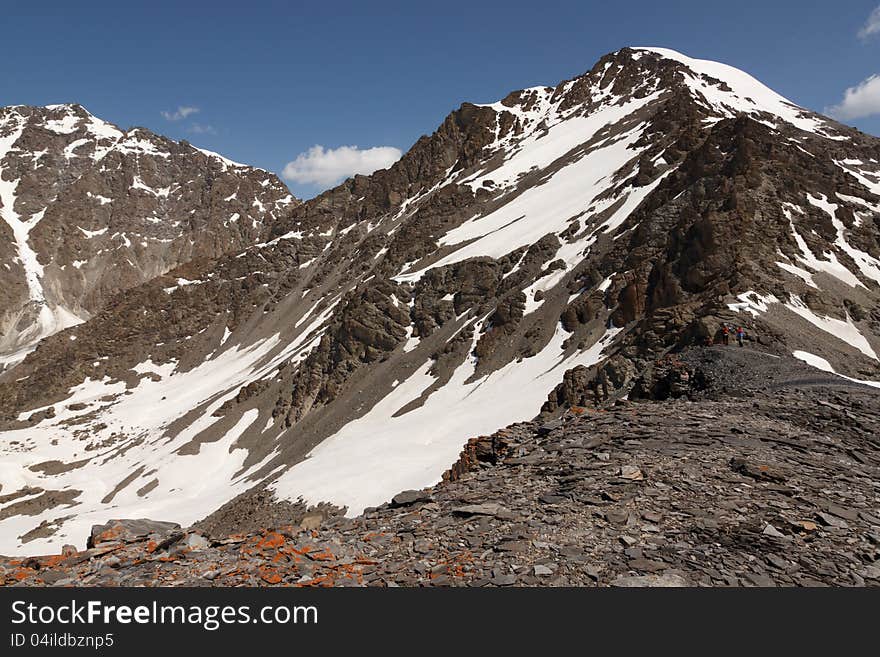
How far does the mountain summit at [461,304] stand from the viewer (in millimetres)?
36125

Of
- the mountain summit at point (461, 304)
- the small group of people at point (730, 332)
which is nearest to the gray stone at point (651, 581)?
the mountain summit at point (461, 304)

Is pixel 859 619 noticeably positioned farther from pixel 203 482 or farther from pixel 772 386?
pixel 203 482

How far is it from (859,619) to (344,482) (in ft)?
105

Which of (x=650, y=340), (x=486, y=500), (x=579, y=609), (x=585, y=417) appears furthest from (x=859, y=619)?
(x=650, y=340)

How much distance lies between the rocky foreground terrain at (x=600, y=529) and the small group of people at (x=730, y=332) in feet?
31.6

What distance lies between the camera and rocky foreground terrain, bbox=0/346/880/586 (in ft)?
23.4

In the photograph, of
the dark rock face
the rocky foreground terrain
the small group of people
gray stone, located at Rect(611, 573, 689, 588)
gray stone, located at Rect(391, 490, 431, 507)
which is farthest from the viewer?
the small group of people

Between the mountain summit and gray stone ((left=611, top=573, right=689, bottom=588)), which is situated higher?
the mountain summit

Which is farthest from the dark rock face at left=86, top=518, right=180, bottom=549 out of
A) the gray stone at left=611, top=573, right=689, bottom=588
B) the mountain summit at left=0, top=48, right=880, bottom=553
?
the mountain summit at left=0, top=48, right=880, bottom=553

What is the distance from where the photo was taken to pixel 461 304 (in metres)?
68.4

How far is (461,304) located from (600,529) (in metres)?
60.5

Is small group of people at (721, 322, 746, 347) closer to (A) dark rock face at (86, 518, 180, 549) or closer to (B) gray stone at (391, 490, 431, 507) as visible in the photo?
(B) gray stone at (391, 490, 431, 507)

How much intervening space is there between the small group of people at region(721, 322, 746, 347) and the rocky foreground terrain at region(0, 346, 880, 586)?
963 cm

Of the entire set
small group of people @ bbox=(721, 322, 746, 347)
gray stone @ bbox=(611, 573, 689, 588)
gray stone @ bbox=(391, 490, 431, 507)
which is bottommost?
gray stone @ bbox=(611, 573, 689, 588)
